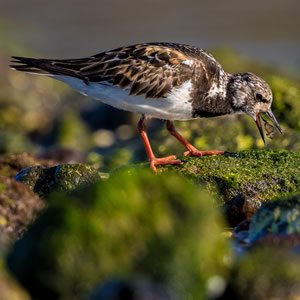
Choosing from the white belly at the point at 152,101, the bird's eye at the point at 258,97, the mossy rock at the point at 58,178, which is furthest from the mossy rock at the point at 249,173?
the bird's eye at the point at 258,97

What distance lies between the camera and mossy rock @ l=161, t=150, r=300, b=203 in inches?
209

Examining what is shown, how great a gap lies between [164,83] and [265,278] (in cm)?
315

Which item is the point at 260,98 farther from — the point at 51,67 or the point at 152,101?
the point at 51,67

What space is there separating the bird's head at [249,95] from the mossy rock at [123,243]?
10.2 ft

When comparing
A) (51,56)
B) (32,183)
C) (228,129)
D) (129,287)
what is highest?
(129,287)

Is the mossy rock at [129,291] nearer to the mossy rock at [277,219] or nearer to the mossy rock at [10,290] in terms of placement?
the mossy rock at [10,290]

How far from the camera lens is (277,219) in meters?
4.20

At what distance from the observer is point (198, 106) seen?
632cm

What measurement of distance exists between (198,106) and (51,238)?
3157 mm

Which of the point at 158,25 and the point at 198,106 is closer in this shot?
the point at 198,106

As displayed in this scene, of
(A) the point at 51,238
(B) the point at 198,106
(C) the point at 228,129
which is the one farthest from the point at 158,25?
(A) the point at 51,238

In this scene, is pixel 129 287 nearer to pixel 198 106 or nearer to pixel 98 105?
pixel 198 106

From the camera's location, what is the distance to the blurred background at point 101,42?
34.8 feet

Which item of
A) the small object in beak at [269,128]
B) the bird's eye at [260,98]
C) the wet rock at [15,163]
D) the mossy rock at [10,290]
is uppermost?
the mossy rock at [10,290]
